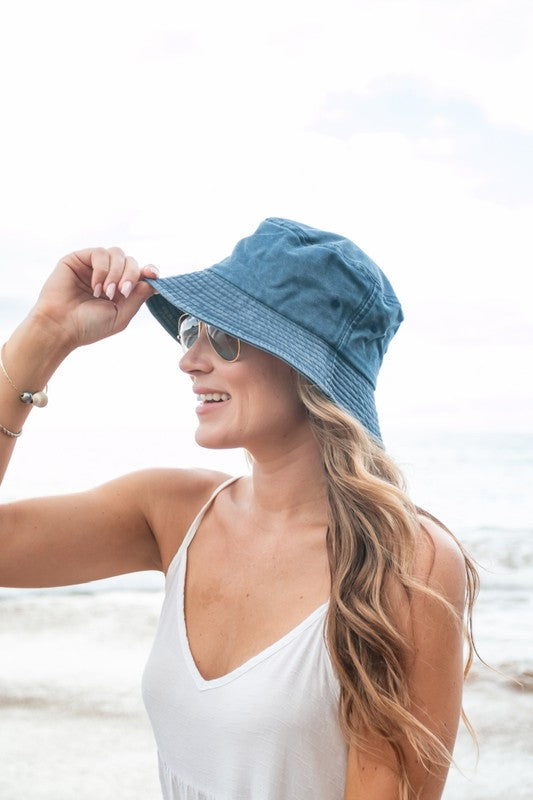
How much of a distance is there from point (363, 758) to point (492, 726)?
468cm

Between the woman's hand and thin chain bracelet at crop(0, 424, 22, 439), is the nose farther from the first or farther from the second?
thin chain bracelet at crop(0, 424, 22, 439)

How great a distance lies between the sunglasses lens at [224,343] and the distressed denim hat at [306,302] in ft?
0.26

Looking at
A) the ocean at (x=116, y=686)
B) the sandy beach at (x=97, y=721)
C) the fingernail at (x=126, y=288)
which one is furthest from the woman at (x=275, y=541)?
the sandy beach at (x=97, y=721)

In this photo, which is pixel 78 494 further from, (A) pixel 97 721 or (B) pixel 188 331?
(A) pixel 97 721

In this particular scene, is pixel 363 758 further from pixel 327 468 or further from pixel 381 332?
pixel 381 332

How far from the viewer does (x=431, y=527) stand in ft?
6.89

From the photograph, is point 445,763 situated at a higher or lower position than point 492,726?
higher

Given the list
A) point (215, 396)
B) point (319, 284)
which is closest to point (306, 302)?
point (319, 284)

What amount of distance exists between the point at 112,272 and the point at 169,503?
651mm

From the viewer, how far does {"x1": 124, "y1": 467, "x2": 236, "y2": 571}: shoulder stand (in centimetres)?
244

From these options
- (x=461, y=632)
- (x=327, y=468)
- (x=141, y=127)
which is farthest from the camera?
(x=141, y=127)

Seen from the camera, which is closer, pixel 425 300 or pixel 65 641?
pixel 65 641

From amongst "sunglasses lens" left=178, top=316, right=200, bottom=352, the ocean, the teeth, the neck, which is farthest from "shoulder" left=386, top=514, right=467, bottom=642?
"sunglasses lens" left=178, top=316, right=200, bottom=352

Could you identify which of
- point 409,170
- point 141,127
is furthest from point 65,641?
point 409,170
